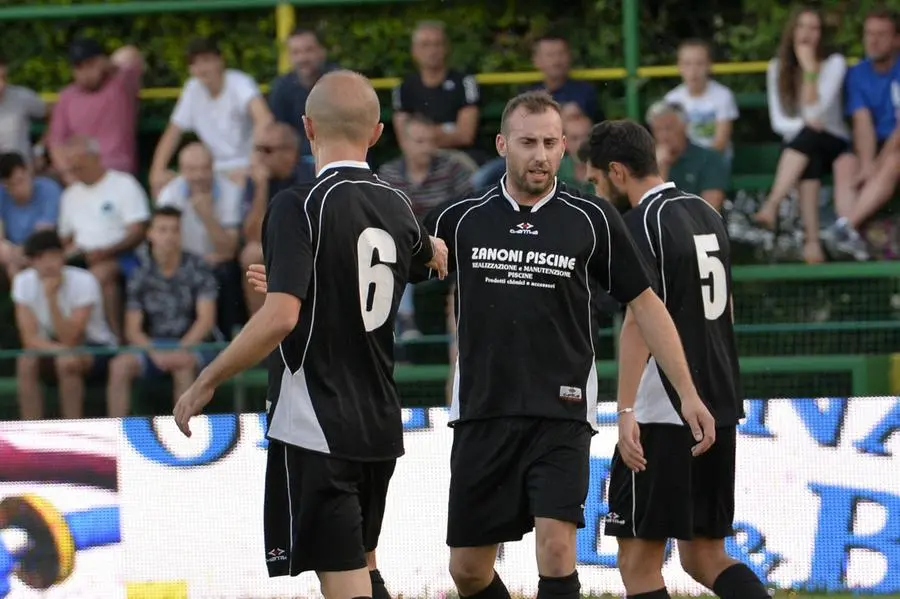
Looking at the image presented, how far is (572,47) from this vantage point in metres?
12.1

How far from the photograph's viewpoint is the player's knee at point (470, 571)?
567 cm

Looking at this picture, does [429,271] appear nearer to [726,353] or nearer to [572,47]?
[726,353]

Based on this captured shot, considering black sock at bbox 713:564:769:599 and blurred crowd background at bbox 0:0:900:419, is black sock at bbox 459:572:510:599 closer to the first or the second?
black sock at bbox 713:564:769:599

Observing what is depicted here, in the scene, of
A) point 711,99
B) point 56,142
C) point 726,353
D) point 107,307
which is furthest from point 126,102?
point 726,353

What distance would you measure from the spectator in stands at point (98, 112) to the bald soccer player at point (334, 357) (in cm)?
644

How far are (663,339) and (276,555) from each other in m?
1.61

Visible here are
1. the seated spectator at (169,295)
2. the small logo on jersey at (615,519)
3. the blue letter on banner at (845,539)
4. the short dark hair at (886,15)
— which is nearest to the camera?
the small logo on jersey at (615,519)

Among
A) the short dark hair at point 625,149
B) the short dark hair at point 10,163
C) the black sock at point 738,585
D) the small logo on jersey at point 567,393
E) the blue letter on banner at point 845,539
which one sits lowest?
the blue letter on banner at point 845,539

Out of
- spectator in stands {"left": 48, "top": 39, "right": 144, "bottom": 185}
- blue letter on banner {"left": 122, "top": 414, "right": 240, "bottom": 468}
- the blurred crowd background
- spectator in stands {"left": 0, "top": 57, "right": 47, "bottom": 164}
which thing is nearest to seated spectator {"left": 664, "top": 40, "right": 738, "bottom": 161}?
the blurred crowd background

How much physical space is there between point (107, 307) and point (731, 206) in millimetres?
4402

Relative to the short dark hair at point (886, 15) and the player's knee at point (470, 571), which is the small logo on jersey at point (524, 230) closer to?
the player's knee at point (470, 571)

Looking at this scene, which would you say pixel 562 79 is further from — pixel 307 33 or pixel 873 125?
pixel 873 125

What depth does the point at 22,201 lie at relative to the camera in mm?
10930

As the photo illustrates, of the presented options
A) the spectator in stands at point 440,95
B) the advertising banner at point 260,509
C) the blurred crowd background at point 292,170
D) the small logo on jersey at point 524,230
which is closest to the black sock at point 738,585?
the small logo on jersey at point 524,230
